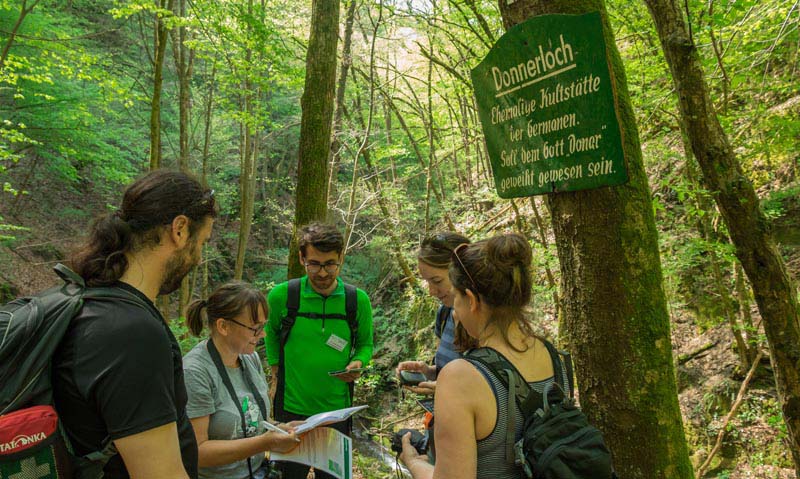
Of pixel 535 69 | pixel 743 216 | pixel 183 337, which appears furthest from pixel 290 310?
pixel 183 337

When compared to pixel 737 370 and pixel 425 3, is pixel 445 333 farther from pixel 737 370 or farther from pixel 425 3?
pixel 425 3

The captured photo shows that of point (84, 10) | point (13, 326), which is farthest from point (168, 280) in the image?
point (84, 10)

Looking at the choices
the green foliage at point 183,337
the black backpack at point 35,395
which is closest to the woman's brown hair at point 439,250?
the black backpack at point 35,395

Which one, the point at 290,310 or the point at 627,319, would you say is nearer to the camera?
the point at 627,319

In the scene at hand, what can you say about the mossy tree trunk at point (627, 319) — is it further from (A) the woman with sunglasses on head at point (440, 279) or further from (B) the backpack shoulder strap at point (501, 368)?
(A) the woman with sunglasses on head at point (440, 279)

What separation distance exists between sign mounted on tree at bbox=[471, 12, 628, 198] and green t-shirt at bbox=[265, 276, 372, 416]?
165 centimetres

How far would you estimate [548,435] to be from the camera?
1.30 meters

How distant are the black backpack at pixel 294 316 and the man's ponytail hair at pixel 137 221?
1.76 meters

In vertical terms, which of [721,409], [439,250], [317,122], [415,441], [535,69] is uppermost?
[317,122]

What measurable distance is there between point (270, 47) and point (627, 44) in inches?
220

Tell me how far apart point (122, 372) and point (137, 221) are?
0.44 m

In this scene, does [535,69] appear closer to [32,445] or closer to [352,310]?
[32,445]

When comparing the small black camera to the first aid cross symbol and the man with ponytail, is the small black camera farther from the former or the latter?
the first aid cross symbol

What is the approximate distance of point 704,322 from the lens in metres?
6.40
